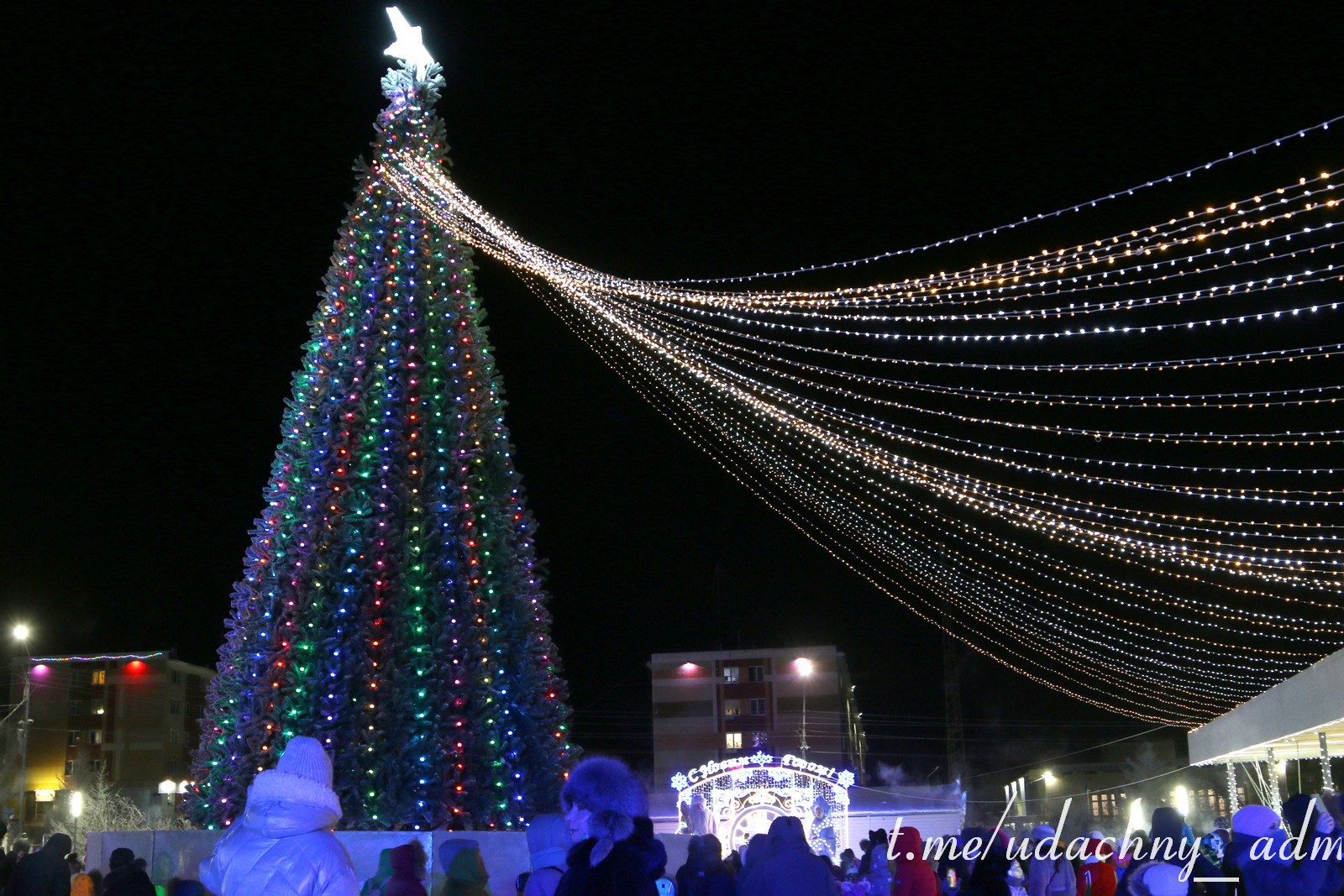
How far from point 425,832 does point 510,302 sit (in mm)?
11241

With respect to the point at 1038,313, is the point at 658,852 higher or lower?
lower

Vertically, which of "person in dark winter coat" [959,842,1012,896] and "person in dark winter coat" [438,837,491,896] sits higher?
"person in dark winter coat" [438,837,491,896]

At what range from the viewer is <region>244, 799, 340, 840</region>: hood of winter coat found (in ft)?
11.2

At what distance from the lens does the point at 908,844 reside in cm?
746

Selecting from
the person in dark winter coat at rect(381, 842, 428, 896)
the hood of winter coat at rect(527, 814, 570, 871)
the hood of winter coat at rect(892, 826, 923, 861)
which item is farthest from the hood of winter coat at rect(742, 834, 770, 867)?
the hood of winter coat at rect(892, 826, 923, 861)

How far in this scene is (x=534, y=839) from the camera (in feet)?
15.1

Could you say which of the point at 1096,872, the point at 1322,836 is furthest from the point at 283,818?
the point at 1096,872

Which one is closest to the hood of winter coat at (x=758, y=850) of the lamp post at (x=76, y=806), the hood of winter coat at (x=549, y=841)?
the hood of winter coat at (x=549, y=841)

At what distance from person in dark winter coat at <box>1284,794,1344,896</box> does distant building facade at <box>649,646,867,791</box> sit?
4785 cm

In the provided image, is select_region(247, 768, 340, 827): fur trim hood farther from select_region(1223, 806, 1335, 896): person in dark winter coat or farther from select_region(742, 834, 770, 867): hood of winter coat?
select_region(1223, 806, 1335, 896): person in dark winter coat

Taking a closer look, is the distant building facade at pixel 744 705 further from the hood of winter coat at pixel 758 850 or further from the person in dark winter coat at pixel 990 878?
the hood of winter coat at pixel 758 850

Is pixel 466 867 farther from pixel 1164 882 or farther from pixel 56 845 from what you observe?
pixel 56 845

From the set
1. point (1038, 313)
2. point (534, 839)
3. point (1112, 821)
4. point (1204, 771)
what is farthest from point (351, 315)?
point (1112, 821)

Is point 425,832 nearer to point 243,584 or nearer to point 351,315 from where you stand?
point 243,584
